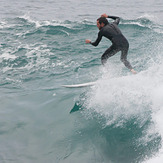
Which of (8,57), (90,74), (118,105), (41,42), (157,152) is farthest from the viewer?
(41,42)

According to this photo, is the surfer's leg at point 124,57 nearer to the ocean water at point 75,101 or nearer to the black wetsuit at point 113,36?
the black wetsuit at point 113,36

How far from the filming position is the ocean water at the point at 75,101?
6000 millimetres

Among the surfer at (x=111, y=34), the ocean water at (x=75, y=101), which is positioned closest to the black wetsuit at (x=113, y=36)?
the surfer at (x=111, y=34)

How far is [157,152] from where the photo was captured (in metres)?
5.23

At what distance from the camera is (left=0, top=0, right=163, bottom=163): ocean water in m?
6.00

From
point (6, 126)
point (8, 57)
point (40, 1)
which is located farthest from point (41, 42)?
point (40, 1)

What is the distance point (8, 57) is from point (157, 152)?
934 cm

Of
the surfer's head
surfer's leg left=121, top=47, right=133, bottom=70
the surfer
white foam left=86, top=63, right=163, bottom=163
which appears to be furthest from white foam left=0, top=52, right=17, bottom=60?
surfer's leg left=121, top=47, right=133, bottom=70

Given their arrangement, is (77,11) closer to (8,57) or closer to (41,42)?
(41,42)

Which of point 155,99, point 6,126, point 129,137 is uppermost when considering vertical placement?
point 155,99

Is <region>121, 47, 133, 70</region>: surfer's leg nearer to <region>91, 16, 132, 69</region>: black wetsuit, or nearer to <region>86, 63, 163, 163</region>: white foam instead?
<region>91, 16, 132, 69</region>: black wetsuit

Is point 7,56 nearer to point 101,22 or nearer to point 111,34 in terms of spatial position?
point 101,22

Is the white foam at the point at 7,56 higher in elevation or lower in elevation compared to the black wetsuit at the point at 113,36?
lower

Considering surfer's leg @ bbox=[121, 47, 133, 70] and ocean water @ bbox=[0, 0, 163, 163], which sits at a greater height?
surfer's leg @ bbox=[121, 47, 133, 70]
